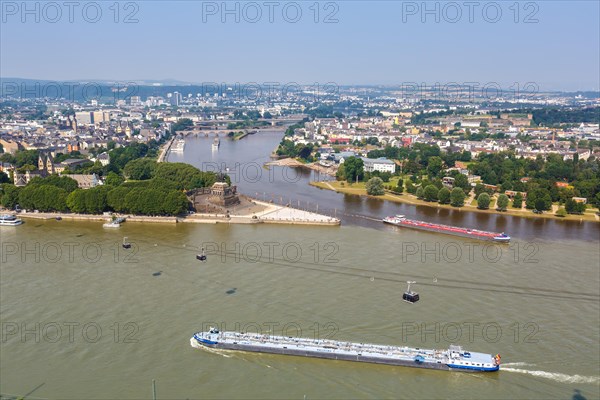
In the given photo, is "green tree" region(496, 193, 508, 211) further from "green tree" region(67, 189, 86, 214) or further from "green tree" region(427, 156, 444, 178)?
"green tree" region(67, 189, 86, 214)

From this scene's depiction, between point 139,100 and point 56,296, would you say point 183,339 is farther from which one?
point 139,100

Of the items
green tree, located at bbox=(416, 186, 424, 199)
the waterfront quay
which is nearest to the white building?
green tree, located at bbox=(416, 186, 424, 199)

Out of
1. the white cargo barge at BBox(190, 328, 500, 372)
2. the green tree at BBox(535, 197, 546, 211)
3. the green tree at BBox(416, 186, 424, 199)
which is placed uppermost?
the green tree at BBox(416, 186, 424, 199)

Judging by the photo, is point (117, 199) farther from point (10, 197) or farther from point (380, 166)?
point (380, 166)

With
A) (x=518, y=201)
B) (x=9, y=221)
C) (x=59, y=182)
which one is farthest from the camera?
(x=518, y=201)

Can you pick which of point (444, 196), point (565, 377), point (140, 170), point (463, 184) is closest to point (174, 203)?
point (140, 170)

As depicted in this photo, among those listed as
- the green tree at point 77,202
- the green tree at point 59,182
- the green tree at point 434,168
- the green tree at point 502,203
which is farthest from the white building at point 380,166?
the green tree at point 77,202

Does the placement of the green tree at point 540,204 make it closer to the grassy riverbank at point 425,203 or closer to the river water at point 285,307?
the grassy riverbank at point 425,203
